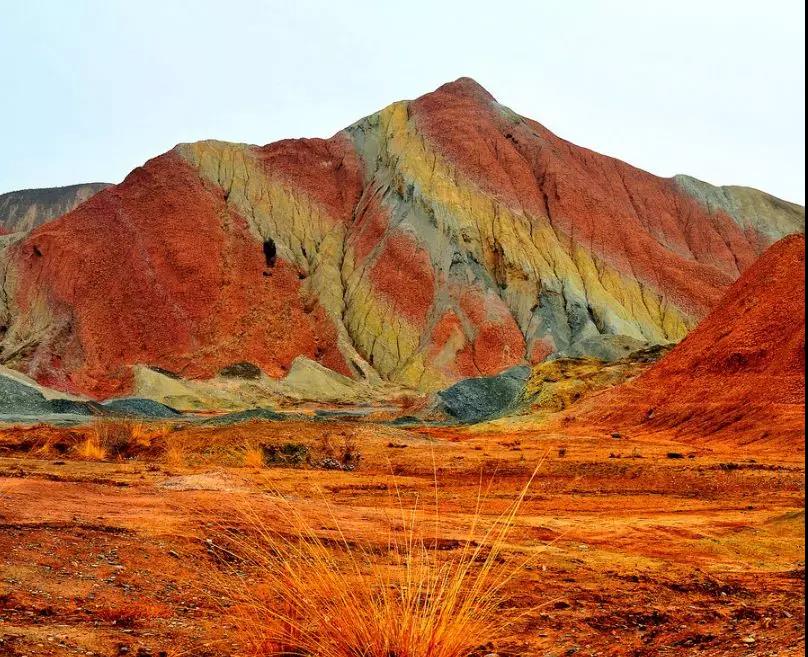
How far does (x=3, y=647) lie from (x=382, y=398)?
43843mm

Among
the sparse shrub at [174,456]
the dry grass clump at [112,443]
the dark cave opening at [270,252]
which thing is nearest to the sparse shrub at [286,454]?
the sparse shrub at [174,456]

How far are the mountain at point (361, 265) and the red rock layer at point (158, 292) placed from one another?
5.2 inches

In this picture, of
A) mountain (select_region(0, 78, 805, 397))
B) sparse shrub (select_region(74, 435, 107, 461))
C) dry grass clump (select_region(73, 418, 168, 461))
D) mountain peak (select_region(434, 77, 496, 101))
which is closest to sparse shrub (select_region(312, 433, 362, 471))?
dry grass clump (select_region(73, 418, 168, 461))

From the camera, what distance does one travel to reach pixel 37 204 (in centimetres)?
11744

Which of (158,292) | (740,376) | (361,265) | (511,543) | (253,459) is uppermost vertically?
(361,265)

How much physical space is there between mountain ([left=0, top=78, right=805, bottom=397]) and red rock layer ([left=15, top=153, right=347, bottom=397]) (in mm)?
133

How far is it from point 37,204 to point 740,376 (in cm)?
11788

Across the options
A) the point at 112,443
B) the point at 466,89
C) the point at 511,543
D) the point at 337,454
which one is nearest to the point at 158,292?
the point at 466,89

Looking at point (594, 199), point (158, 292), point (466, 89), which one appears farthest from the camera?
point (466, 89)

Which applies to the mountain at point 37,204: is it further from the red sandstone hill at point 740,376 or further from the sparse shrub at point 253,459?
the sparse shrub at point 253,459

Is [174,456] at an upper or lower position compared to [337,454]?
upper

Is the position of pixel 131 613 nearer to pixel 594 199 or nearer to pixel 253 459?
pixel 253 459

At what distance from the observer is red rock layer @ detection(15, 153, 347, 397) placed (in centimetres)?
5222

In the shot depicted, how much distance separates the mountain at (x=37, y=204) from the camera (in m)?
114
